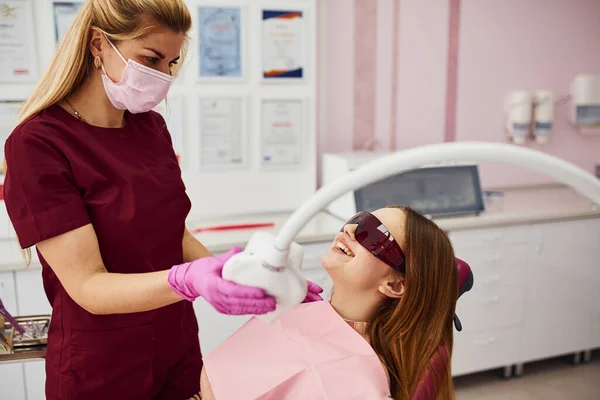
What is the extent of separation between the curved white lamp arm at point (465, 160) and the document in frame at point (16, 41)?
85.4 inches

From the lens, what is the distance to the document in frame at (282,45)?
2898 millimetres

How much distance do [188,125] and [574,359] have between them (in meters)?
2.50

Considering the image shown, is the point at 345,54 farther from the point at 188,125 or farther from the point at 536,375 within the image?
the point at 536,375

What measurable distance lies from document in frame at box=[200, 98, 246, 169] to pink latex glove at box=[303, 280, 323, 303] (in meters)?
1.49

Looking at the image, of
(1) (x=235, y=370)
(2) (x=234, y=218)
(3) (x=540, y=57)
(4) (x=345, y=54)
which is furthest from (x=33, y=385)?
(3) (x=540, y=57)

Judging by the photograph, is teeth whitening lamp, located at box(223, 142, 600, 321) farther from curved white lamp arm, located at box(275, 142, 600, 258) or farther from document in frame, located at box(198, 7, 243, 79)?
document in frame, located at box(198, 7, 243, 79)

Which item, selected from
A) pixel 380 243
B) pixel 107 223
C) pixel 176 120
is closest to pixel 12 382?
pixel 176 120

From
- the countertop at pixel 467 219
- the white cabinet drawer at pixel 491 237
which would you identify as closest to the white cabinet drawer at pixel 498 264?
the white cabinet drawer at pixel 491 237

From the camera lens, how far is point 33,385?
2410mm

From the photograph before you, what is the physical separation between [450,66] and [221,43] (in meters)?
1.37

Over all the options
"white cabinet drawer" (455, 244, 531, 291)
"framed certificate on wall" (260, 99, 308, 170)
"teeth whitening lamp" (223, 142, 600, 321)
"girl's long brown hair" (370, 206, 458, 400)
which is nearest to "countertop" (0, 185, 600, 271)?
"white cabinet drawer" (455, 244, 531, 291)

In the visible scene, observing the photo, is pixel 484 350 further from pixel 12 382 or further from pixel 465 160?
pixel 465 160

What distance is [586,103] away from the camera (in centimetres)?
369

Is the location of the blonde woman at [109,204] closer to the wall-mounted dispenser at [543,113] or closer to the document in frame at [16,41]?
the document in frame at [16,41]
